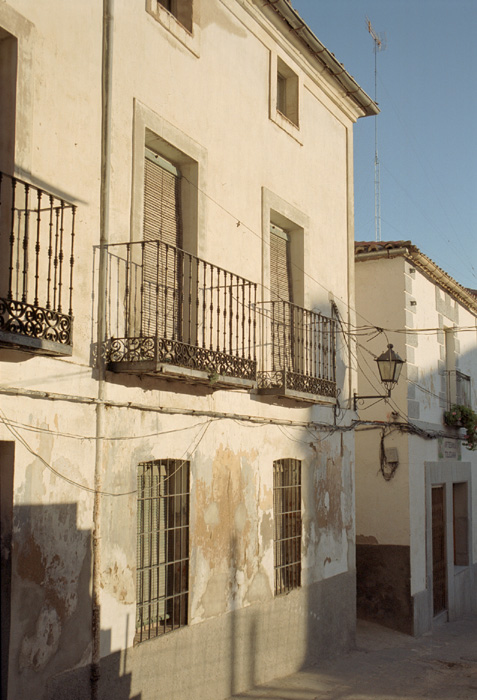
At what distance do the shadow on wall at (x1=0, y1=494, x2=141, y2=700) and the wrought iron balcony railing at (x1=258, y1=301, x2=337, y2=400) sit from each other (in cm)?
375

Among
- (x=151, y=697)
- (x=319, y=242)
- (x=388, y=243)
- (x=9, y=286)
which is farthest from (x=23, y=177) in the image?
(x=388, y=243)

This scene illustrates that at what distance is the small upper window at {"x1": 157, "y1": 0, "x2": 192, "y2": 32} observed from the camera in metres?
9.20

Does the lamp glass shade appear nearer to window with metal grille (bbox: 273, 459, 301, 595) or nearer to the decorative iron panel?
window with metal grille (bbox: 273, 459, 301, 595)

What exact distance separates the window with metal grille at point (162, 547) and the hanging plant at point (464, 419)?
9287 mm

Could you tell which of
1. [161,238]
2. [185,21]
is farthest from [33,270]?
[185,21]

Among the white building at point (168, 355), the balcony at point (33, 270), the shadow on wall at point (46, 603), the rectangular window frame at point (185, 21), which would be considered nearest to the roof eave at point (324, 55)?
the white building at point (168, 355)

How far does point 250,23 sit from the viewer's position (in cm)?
1046

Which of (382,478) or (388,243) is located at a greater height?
(388,243)

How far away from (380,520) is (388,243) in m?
4.82

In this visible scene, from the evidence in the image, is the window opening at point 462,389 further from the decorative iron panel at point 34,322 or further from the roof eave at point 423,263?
the decorative iron panel at point 34,322

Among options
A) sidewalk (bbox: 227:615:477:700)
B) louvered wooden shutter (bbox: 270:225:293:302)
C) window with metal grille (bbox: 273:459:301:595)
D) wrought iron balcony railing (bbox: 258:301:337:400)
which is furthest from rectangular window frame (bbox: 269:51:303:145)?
sidewalk (bbox: 227:615:477:700)

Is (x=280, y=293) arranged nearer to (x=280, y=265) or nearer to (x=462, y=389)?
(x=280, y=265)

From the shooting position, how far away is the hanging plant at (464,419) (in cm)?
1669

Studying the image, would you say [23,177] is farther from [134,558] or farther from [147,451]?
[134,558]
